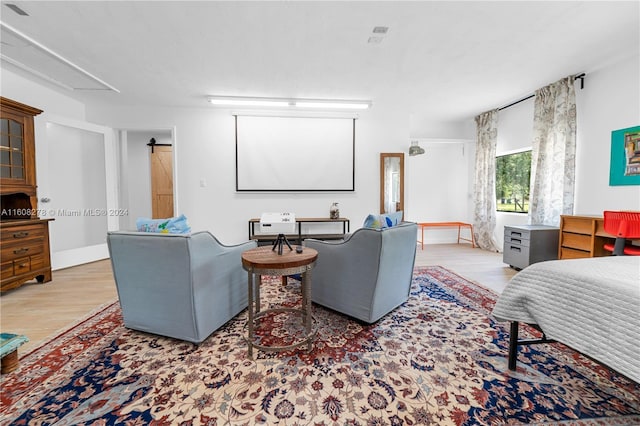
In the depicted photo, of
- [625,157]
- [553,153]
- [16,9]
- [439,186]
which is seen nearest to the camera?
[16,9]

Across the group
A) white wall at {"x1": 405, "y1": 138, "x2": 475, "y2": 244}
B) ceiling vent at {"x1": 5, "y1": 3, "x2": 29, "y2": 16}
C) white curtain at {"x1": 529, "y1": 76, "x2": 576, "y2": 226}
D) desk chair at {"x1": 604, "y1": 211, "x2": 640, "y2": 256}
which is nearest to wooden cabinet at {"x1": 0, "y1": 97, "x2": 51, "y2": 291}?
ceiling vent at {"x1": 5, "y1": 3, "x2": 29, "y2": 16}

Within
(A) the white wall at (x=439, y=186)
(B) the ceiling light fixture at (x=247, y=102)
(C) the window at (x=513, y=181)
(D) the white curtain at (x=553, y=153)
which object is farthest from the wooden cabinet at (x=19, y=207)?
(C) the window at (x=513, y=181)

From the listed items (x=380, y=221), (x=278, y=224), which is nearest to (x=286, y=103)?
(x=380, y=221)

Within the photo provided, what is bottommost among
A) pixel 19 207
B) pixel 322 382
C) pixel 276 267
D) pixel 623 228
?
pixel 322 382

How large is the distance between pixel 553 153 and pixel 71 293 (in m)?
6.30

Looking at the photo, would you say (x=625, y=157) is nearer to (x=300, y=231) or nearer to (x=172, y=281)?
(x=300, y=231)

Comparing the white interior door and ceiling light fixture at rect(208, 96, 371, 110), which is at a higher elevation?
ceiling light fixture at rect(208, 96, 371, 110)

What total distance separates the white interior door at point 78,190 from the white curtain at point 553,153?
6.79 m

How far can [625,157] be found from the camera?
3.08m

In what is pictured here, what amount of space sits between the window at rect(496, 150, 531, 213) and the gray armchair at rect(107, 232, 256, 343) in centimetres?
501

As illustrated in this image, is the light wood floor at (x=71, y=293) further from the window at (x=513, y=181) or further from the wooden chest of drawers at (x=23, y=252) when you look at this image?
the window at (x=513, y=181)

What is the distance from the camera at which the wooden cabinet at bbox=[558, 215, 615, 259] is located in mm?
2986

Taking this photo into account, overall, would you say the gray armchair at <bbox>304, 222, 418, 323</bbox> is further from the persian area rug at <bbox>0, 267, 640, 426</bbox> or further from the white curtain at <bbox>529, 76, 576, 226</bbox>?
the white curtain at <bbox>529, 76, 576, 226</bbox>

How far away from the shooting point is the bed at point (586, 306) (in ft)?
3.54
